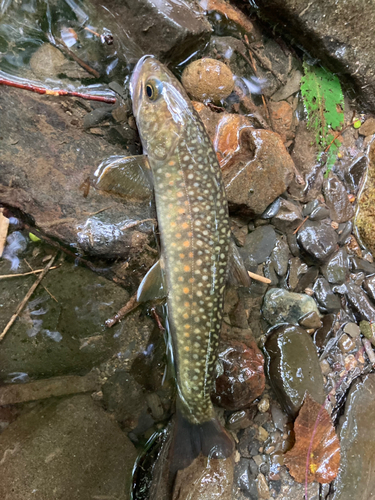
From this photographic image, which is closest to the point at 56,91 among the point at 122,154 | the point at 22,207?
the point at 122,154

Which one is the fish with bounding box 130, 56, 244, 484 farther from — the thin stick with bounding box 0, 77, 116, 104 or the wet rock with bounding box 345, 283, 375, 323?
the wet rock with bounding box 345, 283, 375, 323

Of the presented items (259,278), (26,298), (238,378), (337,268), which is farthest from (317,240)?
(26,298)

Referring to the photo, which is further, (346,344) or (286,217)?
(346,344)

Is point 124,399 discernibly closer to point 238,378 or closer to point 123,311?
point 123,311

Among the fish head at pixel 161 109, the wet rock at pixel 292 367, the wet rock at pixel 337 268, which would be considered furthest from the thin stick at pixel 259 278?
the fish head at pixel 161 109

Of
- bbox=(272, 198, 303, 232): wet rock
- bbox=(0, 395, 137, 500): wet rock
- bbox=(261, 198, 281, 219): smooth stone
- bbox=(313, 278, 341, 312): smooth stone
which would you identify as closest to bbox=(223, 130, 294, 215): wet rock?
bbox=(261, 198, 281, 219): smooth stone
